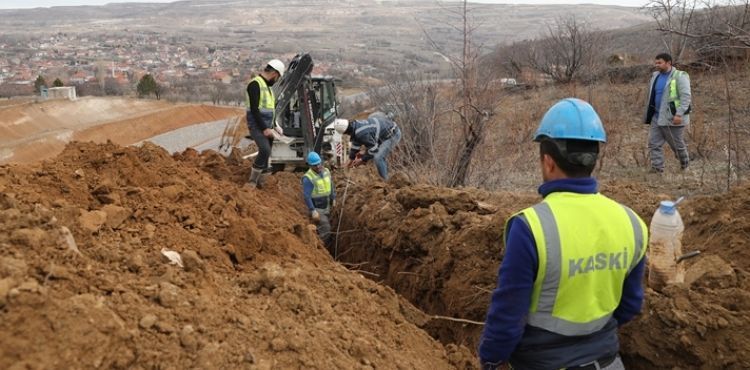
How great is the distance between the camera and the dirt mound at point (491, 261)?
334 cm

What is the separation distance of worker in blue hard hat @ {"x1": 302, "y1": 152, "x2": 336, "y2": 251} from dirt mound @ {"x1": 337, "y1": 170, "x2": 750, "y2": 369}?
26 cm

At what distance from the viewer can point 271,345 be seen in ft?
10.2

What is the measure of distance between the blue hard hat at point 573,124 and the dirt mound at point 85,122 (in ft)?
61.6

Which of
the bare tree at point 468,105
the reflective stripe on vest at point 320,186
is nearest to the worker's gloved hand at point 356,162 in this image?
the bare tree at point 468,105

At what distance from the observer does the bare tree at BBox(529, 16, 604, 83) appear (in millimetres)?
20922

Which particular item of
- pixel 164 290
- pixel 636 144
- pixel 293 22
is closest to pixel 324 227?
pixel 164 290

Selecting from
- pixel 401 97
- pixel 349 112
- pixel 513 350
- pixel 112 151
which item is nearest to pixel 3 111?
pixel 349 112

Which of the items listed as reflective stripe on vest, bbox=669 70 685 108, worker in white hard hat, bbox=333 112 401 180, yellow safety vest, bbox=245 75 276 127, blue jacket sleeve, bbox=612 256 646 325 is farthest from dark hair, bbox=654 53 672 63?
blue jacket sleeve, bbox=612 256 646 325

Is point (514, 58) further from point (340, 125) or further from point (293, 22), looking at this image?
point (293, 22)

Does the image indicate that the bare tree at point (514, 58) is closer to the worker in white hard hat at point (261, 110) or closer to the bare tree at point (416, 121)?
the bare tree at point (416, 121)

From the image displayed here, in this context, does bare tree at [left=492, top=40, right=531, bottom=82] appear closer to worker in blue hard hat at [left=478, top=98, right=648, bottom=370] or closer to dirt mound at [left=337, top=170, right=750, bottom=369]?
dirt mound at [left=337, top=170, right=750, bottom=369]

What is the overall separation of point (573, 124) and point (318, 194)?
5.50 meters

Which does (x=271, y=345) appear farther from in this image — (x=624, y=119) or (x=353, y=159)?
(x=624, y=119)

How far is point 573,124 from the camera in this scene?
2408 millimetres
